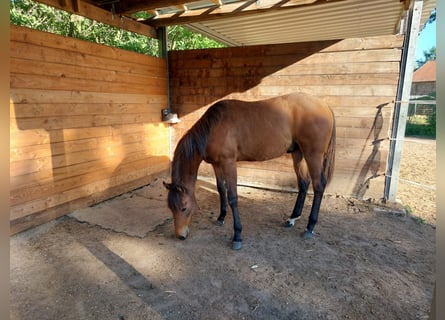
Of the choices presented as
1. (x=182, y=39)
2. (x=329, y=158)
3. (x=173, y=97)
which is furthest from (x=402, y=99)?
(x=182, y=39)

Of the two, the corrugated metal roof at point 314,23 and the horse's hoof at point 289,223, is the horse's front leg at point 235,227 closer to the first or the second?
the horse's hoof at point 289,223

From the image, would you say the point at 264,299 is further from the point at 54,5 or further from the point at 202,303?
the point at 54,5

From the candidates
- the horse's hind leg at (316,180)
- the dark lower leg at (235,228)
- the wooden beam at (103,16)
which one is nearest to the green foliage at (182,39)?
the wooden beam at (103,16)

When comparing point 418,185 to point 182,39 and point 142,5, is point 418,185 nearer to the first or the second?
point 142,5

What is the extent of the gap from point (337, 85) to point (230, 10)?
5.67 ft

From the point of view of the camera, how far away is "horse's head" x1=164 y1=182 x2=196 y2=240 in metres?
2.61

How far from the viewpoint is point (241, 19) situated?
4520 millimetres

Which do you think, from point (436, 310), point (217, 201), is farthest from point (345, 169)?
point (436, 310)

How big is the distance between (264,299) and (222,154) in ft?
4.36

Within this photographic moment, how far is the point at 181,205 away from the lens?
262 centimetres

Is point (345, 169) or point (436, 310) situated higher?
point (436, 310)

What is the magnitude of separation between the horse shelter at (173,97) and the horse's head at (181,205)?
366 millimetres

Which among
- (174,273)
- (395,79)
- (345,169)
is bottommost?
(174,273)

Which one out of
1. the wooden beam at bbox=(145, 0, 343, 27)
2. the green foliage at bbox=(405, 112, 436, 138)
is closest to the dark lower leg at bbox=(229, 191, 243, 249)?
the wooden beam at bbox=(145, 0, 343, 27)
